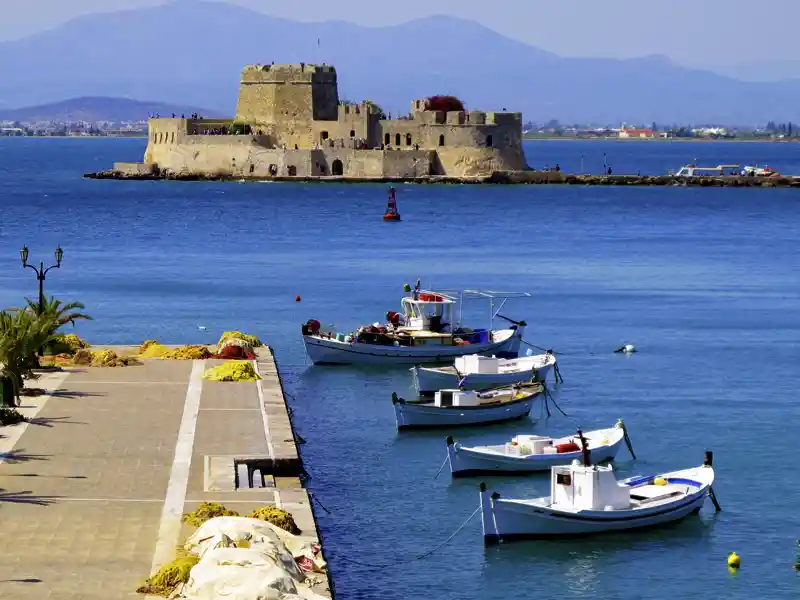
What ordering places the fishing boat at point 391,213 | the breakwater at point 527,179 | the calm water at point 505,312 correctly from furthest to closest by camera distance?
the breakwater at point 527,179 < the fishing boat at point 391,213 < the calm water at point 505,312

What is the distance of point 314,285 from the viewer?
55281 millimetres

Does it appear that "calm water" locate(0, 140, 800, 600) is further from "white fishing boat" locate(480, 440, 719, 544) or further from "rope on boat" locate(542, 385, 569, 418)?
"rope on boat" locate(542, 385, 569, 418)

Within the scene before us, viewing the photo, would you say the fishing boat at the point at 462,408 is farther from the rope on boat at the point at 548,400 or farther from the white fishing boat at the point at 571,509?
the white fishing boat at the point at 571,509

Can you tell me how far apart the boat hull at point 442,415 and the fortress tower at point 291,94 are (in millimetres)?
88199

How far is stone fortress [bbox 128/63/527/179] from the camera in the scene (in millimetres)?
114125

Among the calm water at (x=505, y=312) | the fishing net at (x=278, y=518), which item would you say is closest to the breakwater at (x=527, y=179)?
the calm water at (x=505, y=312)

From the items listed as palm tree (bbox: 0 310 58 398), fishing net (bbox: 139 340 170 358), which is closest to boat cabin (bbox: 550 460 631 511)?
palm tree (bbox: 0 310 58 398)

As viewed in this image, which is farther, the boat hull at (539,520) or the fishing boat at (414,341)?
the fishing boat at (414,341)

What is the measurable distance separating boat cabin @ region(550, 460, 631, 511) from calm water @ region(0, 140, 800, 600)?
54 cm

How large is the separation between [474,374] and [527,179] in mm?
89163

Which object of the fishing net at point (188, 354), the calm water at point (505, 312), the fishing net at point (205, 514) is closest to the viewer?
the fishing net at point (205, 514)

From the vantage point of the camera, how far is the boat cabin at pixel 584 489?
22234mm

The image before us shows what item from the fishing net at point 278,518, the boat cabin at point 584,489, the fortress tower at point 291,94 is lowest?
the boat cabin at point 584,489

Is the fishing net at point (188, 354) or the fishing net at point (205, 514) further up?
the fishing net at point (205, 514)
